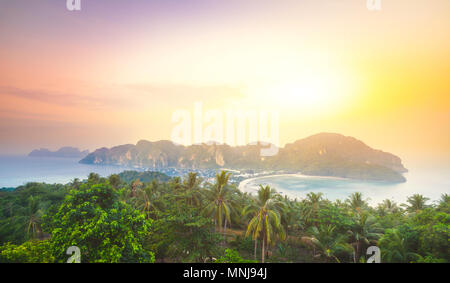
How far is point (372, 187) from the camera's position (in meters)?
73.0

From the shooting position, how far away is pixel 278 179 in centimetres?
7925

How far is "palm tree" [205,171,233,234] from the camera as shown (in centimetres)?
1348

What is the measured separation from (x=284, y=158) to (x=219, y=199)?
90154mm

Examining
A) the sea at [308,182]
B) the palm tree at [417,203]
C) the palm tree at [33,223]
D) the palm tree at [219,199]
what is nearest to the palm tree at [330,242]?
the palm tree at [219,199]

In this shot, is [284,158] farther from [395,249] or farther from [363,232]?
[395,249]

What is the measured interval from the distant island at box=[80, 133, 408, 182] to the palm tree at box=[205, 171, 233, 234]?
66187 millimetres

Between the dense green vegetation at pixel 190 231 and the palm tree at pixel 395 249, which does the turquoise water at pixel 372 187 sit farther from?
the palm tree at pixel 395 249

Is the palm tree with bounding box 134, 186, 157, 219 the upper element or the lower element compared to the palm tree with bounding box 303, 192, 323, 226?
upper

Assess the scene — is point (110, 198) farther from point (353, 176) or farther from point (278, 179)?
point (353, 176)

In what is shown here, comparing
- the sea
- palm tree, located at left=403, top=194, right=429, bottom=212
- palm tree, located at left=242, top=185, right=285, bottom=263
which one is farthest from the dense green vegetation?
the sea

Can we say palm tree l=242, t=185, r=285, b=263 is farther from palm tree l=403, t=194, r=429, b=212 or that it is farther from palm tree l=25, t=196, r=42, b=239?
palm tree l=403, t=194, r=429, b=212

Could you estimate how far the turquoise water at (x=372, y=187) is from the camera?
52.8 meters

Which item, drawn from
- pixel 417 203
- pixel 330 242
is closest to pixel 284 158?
pixel 417 203

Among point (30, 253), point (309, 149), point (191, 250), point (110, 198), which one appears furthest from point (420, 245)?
point (309, 149)
